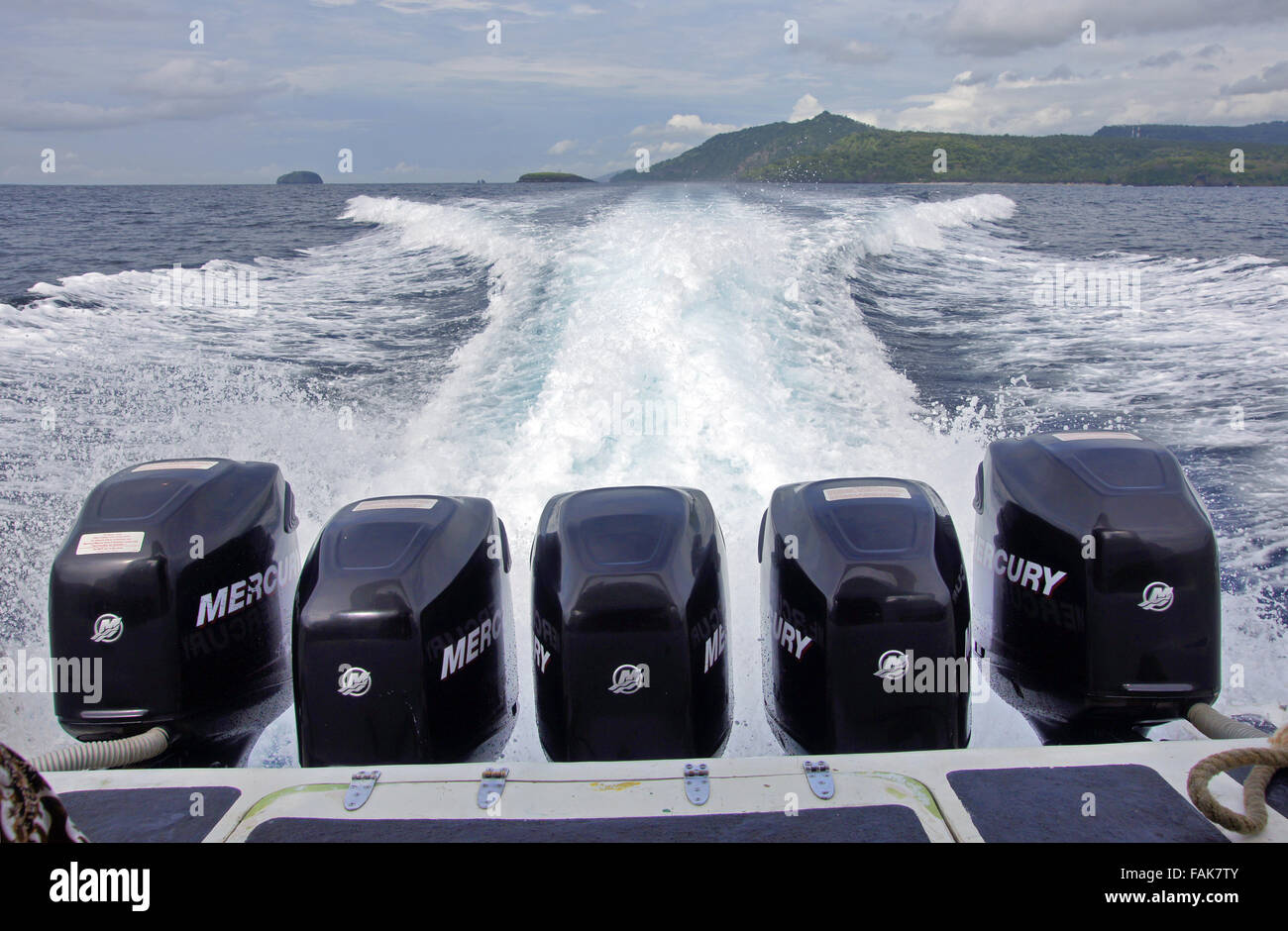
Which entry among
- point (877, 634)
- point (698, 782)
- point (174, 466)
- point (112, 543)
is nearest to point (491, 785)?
point (698, 782)

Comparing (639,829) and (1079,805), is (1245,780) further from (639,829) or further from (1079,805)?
(639,829)

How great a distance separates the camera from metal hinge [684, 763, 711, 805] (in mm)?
1331

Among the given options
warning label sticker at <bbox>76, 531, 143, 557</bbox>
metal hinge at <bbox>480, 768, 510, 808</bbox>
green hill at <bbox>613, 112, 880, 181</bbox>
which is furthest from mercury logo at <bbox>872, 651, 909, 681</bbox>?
green hill at <bbox>613, 112, 880, 181</bbox>

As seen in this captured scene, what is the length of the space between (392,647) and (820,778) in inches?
36.6

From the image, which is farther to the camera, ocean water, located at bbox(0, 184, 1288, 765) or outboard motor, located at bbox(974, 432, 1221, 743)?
ocean water, located at bbox(0, 184, 1288, 765)

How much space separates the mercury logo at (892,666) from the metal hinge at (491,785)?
82 cm

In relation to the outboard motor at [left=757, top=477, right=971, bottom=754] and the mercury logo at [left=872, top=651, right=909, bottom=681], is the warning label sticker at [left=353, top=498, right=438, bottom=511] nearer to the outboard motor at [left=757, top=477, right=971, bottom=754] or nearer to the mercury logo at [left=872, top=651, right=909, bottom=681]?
the outboard motor at [left=757, top=477, right=971, bottom=754]

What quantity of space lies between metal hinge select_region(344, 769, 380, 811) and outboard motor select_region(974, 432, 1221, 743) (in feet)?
4.90

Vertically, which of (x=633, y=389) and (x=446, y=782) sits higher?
(x=633, y=389)

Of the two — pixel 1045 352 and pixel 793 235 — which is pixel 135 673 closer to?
pixel 1045 352

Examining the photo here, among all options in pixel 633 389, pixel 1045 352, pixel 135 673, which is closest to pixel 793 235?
pixel 1045 352

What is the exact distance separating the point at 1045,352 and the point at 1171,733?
5.38 metres

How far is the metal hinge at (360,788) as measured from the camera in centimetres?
135

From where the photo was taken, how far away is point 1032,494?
204cm
